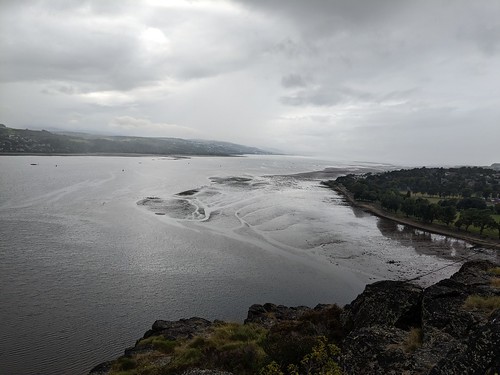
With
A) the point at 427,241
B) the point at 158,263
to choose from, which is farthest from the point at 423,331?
the point at 427,241

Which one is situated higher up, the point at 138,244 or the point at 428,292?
the point at 428,292

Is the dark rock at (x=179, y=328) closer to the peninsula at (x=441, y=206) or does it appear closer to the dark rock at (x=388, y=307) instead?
the dark rock at (x=388, y=307)

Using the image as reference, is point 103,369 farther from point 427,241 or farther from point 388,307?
point 427,241

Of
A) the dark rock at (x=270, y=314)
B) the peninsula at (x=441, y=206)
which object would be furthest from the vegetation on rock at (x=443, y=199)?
the dark rock at (x=270, y=314)

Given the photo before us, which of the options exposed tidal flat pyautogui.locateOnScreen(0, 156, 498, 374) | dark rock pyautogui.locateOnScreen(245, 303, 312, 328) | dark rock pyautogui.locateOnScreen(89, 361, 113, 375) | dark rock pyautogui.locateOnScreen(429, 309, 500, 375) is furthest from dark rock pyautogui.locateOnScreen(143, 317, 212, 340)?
dark rock pyautogui.locateOnScreen(429, 309, 500, 375)

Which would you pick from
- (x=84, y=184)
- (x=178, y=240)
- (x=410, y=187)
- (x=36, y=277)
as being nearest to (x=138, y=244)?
(x=178, y=240)

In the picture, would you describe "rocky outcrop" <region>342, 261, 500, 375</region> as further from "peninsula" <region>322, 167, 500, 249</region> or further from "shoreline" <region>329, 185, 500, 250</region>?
"peninsula" <region>322, 167, 500, 249</region>

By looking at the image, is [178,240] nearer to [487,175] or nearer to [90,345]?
[90,345]
